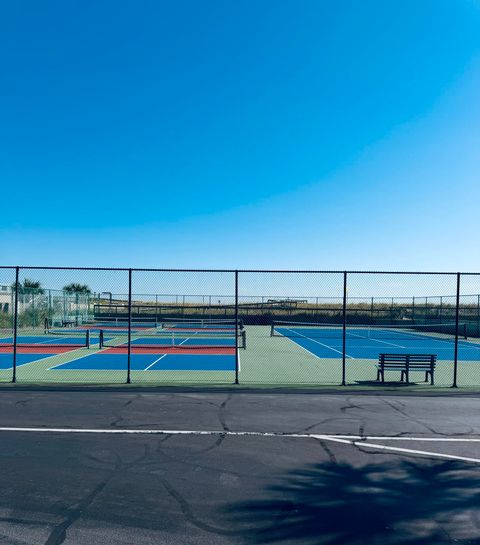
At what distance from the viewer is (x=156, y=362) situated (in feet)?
57.4

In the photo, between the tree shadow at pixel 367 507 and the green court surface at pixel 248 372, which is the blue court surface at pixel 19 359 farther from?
the tree shadow at pixel 367 507

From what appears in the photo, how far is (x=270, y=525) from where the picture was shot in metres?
4.34

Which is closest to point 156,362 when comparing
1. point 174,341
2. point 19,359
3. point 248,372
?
point 248,372

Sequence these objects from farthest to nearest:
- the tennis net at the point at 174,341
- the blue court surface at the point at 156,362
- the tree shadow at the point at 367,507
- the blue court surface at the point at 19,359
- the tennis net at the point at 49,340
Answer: the tennis net at the point at 174,341 < the tennis net at the point at 49,340 < the blue court surface at the point at 19,359 < the blue court surface at the point at 156,362 < the tree shadow at the point at 367,507

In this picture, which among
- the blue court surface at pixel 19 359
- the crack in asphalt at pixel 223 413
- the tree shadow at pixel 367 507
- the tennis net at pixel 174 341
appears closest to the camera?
the tree shadow at pixel 367 507

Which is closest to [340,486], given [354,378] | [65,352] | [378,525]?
[378,525]

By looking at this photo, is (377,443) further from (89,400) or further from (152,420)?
(89,400)

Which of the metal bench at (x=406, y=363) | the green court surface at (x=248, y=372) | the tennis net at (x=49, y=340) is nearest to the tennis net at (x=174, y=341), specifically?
the tennis net at (x=49, y=340)

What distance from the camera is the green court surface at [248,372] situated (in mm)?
12875

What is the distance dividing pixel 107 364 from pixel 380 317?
32085mm

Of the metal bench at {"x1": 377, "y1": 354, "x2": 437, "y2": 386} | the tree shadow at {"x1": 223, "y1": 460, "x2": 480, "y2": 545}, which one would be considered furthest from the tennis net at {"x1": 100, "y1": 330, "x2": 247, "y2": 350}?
the tree shadow at {"x1": 223, "y1": 460, "x2": 480, "y2": 545}

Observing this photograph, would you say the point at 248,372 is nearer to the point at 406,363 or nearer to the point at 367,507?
the point at 406,363

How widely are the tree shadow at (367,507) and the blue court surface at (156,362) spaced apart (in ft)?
33.5

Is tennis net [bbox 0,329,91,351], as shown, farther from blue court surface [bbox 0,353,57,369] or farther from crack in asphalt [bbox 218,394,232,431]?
crack in asphalt [bbox 218,394,232,431]
